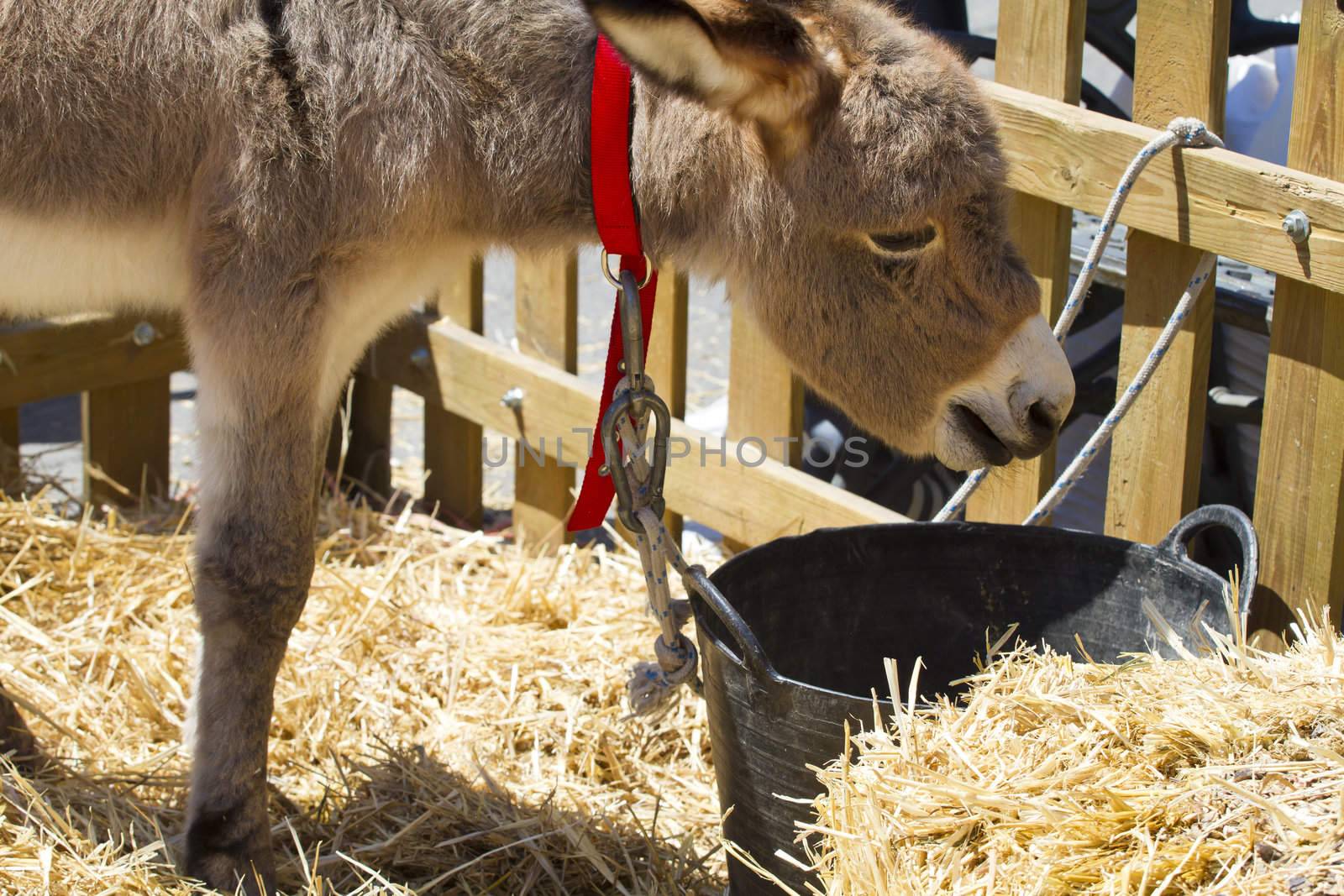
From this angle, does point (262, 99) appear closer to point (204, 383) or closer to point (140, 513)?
point (204, 383)

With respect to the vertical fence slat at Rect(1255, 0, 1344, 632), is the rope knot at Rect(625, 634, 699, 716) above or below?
below

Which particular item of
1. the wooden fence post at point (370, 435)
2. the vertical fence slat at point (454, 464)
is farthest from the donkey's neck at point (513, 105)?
the wooden fence post at point (370, 435)

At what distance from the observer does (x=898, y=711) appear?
1.85m

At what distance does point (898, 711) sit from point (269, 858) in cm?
122

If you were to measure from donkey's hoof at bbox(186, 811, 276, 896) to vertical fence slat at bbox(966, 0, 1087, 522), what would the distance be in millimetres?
1600

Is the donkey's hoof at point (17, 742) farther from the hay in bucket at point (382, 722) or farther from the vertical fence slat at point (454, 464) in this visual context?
the vertical fence slat at point (454, 464)

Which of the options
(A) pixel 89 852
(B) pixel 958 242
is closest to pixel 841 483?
(B) pixel 958 242

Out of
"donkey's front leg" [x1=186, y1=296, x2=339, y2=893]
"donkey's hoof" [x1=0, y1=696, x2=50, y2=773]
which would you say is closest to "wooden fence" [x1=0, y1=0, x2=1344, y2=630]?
"donkey's front leg" [x1=186, y1=296, x2=339, y2=893]

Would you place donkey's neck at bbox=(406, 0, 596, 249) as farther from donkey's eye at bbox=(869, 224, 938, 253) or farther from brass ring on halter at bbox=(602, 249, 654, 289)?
donkey's eye at bbox=(869, 224, 938, 253)

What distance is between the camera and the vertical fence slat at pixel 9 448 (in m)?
3.98

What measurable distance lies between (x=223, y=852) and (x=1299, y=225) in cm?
212

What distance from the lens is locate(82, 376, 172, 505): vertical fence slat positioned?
13.3 feet

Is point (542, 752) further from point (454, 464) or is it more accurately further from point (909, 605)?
point (454, 464)

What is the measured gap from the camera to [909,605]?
2.59 m
